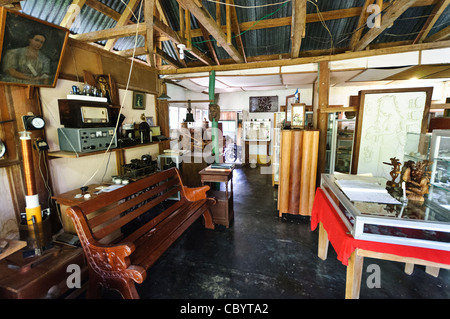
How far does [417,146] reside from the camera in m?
2.77

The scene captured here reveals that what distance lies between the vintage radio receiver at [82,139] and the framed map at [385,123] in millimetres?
4183

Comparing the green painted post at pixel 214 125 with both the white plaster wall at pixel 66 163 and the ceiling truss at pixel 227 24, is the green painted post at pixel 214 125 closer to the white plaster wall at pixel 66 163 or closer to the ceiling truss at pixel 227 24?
the ceiling truss at pixel 227 24

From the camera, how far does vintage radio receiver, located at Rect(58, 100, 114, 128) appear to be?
250 cm

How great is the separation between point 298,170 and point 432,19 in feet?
10.8

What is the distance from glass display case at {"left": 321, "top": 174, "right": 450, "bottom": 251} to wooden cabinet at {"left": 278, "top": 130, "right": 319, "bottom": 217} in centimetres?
179

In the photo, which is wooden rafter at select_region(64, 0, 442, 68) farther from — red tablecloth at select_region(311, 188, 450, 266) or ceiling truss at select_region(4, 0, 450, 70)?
red tablecloth at select_region(311, 188, 450, 266)

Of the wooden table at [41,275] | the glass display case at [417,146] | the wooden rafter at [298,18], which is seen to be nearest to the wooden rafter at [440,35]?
the glass display case at [417,146]

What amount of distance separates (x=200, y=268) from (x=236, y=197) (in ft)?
8.36

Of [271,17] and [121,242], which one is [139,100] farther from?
[121,242]

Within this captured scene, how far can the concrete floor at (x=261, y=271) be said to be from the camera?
2.05 metres

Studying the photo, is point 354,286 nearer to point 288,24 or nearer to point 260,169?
point 288,24

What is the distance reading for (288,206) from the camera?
372 cm

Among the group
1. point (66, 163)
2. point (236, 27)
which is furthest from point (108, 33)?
point (236, 27)
